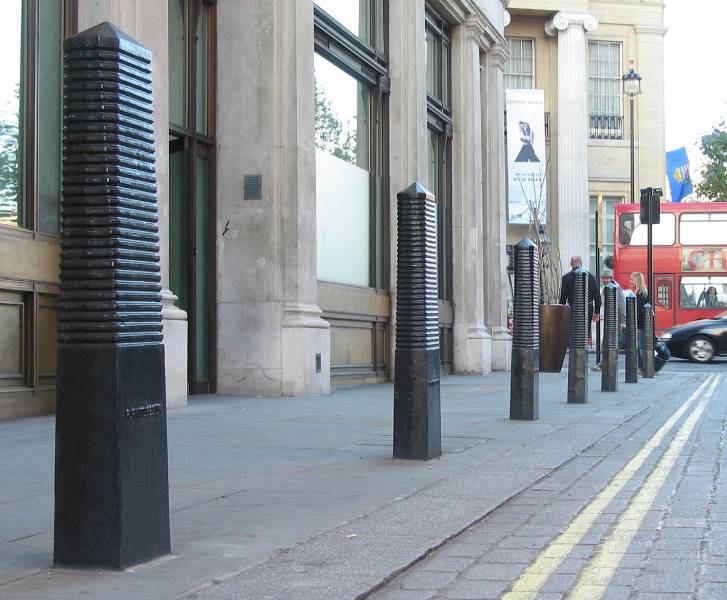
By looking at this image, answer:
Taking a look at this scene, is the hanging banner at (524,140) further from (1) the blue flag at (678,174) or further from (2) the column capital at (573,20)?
(1) the blue flag at (678,174)

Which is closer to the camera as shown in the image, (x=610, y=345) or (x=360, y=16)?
(x=610, y=345)

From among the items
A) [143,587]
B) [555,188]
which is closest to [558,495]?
[143,587]

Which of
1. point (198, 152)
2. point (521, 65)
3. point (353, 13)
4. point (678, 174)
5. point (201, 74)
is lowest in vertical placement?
point (198, 152)

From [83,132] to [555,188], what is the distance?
4454 cm

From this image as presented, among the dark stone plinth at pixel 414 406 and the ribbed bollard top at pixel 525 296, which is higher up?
the ribbed bollard top at pixel 525 296

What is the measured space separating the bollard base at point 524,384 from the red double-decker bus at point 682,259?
25.2 meters

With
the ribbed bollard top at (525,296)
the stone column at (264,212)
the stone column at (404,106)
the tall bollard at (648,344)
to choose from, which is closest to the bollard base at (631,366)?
the tall bollard at (648,344)

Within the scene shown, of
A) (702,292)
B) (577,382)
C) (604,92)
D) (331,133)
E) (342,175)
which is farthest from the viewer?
(604,92)

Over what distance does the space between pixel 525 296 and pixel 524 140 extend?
1209 inches

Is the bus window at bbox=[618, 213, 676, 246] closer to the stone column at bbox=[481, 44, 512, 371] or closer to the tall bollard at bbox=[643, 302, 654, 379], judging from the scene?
the stone column at bbox=[481, 44, 512, 371]

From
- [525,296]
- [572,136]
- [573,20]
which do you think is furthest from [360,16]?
[573,20]

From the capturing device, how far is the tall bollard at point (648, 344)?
22108 mm

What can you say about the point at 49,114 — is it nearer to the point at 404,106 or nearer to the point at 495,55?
the point at 404,106

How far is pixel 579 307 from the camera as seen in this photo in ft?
46.4
